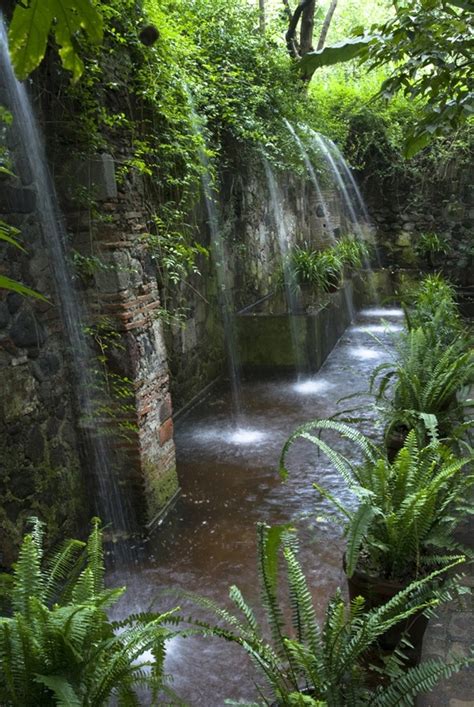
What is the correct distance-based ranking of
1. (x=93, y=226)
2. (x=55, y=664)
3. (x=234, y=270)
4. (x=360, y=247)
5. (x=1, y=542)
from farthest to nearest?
(x=360, y=247) < (x=234, y=270) < (x=93, y=226) < (x=1, y=542) < (x=55, y=664)

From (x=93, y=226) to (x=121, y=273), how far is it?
293 millimetres

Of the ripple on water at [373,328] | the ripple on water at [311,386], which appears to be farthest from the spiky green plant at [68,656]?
the ripple on water at [373,328]

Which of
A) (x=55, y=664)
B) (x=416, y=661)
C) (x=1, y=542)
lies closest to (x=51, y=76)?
(x=1, y=542)

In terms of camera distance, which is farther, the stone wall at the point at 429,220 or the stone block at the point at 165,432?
the stone wall at the point at 429,220

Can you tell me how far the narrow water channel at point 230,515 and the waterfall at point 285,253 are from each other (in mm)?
530

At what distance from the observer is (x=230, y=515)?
3.79 metres

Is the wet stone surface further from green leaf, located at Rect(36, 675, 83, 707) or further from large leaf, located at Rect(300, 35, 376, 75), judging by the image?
large leaf, located at Rect(300, 35, 376, 75)

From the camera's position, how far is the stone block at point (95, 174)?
320 cm

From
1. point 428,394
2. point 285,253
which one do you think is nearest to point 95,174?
point 428,394

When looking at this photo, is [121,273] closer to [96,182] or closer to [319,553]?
[96,182]

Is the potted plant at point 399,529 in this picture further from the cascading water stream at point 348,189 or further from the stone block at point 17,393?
the cascading water stream at point 348,189

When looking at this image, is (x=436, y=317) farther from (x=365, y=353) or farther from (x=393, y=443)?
(x=365, y=353)

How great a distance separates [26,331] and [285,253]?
560 cm

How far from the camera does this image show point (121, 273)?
11.0ft
